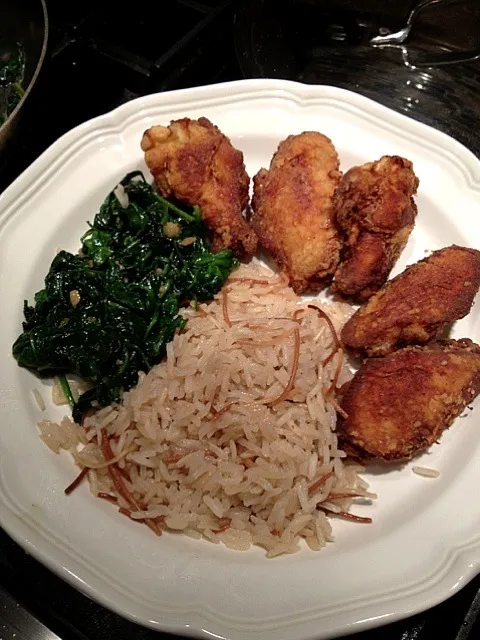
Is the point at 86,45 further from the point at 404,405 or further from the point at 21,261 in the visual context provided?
the point at 404,405

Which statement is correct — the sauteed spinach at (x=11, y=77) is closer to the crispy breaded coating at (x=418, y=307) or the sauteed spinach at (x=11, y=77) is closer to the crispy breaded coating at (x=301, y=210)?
the crispy breaded coating at (x=301, y=210)

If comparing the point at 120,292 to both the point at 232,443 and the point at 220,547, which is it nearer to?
the point at 232,443

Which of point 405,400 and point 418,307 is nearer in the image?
point 405,400

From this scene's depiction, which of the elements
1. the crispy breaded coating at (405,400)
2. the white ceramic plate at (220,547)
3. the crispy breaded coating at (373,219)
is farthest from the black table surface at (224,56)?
the crispy breaded coating at (405,400)

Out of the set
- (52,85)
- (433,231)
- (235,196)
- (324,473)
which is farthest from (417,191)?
(52,85)

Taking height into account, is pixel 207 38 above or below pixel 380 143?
above

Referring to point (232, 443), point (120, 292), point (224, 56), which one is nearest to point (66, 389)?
point (120, 292)
